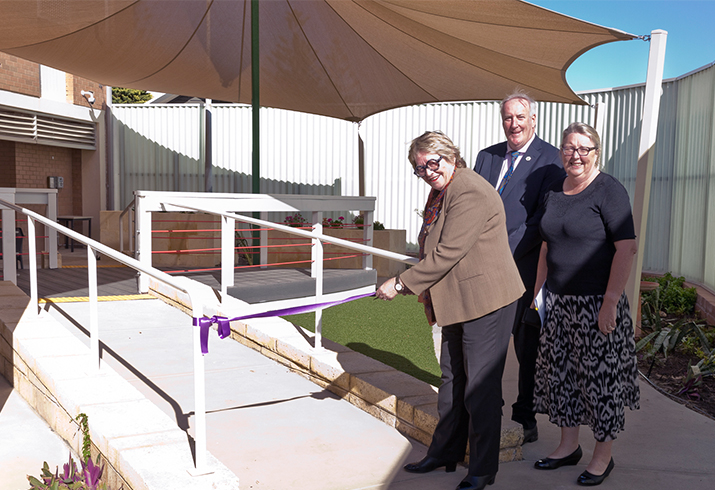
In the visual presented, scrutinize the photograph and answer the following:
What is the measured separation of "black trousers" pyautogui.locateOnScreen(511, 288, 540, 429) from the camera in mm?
3174

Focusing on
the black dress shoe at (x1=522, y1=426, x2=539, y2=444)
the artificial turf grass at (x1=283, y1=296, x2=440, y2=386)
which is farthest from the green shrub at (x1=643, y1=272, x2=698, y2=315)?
the black dress shoe at (x1=522, y1=426, x2=539, y2=444)

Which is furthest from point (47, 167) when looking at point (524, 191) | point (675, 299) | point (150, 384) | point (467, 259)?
point (467, 259)

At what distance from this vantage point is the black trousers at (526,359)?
10.4 ft

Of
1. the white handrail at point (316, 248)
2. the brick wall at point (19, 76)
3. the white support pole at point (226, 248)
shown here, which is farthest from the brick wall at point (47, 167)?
the white support pole at point (226, 248)

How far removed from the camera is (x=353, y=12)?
29.6 feet

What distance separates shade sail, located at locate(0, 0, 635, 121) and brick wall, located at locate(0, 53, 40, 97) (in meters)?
2.11

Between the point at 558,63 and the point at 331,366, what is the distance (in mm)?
5097

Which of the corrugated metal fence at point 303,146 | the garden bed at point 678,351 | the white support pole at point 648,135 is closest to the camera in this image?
the garden bed at point 678,351

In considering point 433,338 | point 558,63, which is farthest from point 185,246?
point 558,63

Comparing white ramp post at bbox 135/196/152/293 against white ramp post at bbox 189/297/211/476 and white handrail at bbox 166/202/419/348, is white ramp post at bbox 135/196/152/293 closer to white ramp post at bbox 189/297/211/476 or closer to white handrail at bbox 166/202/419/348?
white handrail at bbox 166/202/419/348

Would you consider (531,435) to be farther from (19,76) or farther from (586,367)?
(19,76)

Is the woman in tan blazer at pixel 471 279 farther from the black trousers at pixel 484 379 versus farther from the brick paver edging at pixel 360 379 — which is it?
the brick paver edging at pixel 360 379

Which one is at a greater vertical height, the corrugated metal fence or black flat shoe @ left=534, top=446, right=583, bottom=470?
the corrugated metal fence

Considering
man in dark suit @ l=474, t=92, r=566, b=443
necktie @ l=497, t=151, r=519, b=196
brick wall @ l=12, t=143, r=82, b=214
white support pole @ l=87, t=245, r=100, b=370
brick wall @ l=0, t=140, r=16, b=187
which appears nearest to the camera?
man in dark suit @ l=474, t=92, r=566, b=443
